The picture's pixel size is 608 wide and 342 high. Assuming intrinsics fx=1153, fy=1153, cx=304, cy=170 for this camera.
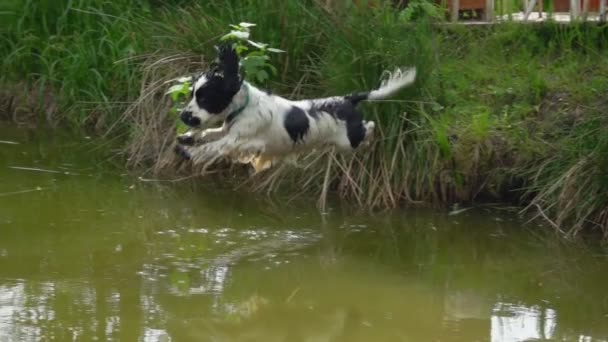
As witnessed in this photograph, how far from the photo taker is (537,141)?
7.32m

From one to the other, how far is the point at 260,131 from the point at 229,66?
1.54 ft

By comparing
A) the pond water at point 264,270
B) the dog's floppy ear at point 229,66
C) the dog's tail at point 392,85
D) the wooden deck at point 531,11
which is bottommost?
the pond water at point 264,270

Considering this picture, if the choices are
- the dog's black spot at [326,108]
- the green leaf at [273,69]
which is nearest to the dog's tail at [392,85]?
the dog's black spot at [326,108]

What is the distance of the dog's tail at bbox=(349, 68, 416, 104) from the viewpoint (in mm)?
6453

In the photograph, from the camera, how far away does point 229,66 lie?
565 cm

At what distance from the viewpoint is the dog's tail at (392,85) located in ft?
21.2

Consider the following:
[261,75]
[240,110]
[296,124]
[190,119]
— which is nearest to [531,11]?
[261,75]

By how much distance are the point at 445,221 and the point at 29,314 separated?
2.90 metres

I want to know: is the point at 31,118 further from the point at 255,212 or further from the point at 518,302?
the point at 518,302

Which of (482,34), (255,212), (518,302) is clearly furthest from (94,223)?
(482,34)

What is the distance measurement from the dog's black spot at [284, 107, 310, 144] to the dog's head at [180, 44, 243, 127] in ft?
1.58

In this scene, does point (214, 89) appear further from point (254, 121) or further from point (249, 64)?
point (249, 64)

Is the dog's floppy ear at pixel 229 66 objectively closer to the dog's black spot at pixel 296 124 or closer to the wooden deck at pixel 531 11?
the dog's black spot at pixel 296 124

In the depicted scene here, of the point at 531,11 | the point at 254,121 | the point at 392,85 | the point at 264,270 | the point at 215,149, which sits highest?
the point at 531,11
